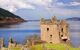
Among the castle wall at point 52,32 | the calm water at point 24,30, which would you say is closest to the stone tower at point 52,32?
the castle wall at point 52,32

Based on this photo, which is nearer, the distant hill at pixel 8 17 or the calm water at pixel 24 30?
the distant hill at pixel 8 17

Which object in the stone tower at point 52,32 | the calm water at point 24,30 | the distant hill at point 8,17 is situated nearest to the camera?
the stone tower at point 52,32

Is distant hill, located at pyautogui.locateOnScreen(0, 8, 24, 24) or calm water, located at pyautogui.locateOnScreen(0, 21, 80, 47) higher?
distant hill, located at pyautogui.locateOnScreen(0, 8, 24, 24)

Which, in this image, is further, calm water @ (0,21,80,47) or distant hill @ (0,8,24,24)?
calm water @ (0,21,80,47)

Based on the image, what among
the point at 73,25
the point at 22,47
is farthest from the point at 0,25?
the point at 22,47

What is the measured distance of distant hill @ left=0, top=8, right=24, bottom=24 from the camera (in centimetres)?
1791

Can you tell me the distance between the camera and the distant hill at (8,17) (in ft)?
58.8

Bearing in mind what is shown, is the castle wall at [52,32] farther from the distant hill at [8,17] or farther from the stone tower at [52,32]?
the distant hill at [8,17]

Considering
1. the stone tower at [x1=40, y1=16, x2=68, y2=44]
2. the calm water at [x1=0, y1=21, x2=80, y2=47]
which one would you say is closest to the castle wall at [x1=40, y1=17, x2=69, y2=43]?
the stone tower at [x1=40, y1=16, x2=68, y2=44]

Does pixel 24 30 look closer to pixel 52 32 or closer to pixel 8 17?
pixel 8 17

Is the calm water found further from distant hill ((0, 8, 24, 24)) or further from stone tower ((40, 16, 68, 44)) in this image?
stone tower ((40, 16, 68, 44))

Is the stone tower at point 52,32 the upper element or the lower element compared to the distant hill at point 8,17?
lower

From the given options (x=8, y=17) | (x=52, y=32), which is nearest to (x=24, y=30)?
(x=8, y=17)

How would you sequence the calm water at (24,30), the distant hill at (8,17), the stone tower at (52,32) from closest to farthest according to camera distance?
the stone tower at (52,32), the distant hill at (8,17), the calm water at (24,30)
